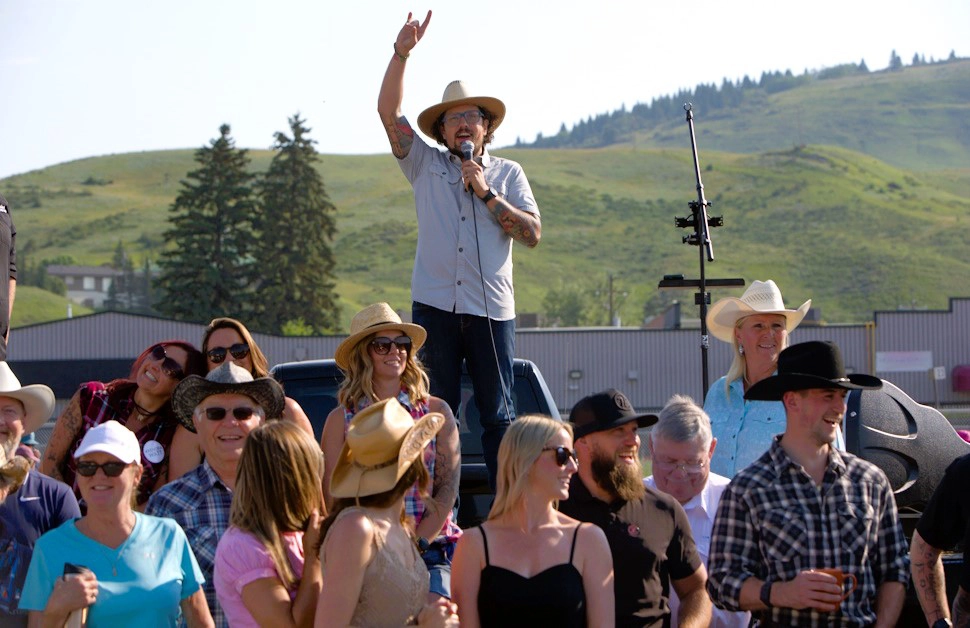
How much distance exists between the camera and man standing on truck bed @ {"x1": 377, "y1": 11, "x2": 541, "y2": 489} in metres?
5.98

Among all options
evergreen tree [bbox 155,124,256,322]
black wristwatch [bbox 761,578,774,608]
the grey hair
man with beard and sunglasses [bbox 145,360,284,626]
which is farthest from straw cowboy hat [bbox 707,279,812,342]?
evergreen tree [bbox 155,124,256,322]

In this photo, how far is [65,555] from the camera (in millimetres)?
4188

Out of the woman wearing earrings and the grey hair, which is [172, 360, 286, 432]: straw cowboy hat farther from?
the grey hair

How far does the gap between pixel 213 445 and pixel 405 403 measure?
88 centimetres

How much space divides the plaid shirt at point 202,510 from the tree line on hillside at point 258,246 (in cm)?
5244

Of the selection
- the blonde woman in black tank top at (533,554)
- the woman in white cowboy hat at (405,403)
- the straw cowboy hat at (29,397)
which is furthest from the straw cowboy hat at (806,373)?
the straw cowboy hat at (29,397)

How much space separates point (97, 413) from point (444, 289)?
1757 millimetres

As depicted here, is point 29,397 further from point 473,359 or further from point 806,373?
point 806,373

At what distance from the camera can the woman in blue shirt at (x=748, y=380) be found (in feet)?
20.2

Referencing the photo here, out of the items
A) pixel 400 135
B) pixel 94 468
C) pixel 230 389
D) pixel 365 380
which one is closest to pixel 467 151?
pixel 400 135

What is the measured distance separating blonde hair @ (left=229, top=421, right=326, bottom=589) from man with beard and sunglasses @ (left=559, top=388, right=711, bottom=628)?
1.13m

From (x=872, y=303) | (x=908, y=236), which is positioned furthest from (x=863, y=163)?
(x=872, y=303)

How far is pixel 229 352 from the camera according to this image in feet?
18.6

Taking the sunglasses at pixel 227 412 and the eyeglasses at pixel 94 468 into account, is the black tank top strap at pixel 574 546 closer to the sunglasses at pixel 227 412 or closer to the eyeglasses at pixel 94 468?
the sunglasses at pixel 227 412
